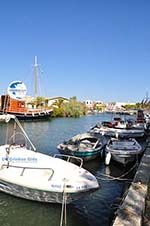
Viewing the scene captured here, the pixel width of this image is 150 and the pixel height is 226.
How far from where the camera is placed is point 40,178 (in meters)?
10.8

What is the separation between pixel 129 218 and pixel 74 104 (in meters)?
85.1

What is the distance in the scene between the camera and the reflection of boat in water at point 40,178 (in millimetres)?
10229

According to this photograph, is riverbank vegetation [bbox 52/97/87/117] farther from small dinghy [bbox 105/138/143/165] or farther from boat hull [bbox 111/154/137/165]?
boat hull [bbox 111/154/137/165]

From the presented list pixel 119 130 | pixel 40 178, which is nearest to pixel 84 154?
pixel 40 178

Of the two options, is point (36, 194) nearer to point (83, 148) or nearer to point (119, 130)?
point (83, 148)

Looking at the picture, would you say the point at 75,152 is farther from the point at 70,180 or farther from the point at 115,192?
the point at 70,180

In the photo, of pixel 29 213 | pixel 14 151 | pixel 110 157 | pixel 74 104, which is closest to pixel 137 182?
pixel 29 213

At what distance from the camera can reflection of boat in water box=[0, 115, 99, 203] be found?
1023 centimetres

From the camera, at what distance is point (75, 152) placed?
60.1 feet

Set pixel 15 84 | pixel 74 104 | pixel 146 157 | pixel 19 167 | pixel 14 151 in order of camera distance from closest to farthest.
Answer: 1. pixel 19 167
2. pixel 14 151
3. pixel 146 157
4. pixel 15 84
5. pixel 74 104

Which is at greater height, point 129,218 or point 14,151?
point 14,151

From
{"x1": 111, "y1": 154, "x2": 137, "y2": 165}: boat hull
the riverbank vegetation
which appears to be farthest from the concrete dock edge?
the riverbank vegetation

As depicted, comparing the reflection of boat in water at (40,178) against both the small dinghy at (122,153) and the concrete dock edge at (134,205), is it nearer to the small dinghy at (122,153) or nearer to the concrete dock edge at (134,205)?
the concrete dock edge at (134,205)

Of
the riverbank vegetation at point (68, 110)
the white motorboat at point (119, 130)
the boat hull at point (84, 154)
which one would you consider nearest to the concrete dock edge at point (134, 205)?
the boat hull at point (84, 154)
